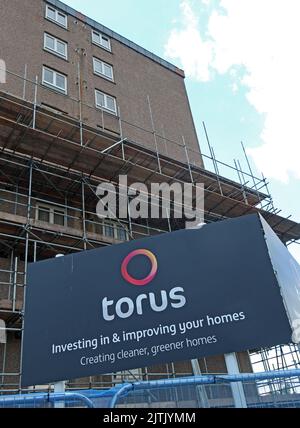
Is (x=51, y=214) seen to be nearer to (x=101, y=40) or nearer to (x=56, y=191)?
(x=56, y=191)

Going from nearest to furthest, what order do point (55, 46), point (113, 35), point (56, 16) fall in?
point (55, 46) < point (56, 16) < point (113, 35)

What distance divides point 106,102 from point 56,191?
7.42 meters

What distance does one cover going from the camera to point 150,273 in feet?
17.1

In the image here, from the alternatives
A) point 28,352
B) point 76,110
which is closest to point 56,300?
point 28,352

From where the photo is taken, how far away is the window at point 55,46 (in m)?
20.6

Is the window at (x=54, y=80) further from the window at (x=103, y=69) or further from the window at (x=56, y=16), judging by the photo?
the window at (x=56, y=16)

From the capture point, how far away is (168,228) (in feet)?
58.4

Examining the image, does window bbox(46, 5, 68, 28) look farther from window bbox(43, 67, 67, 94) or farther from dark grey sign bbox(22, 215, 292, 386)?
dark grey sign bbox(22, 215, 292, 386)

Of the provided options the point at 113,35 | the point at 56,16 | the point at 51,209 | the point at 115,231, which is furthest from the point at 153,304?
the point at 113,35

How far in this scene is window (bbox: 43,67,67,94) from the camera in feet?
62.0

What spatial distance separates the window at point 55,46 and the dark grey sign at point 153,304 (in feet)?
58.5

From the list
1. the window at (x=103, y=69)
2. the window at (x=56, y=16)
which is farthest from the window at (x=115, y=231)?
the window at (x=56, y=16)

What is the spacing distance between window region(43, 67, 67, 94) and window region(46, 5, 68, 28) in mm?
4608

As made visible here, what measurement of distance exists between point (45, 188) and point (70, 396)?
12.1 m
